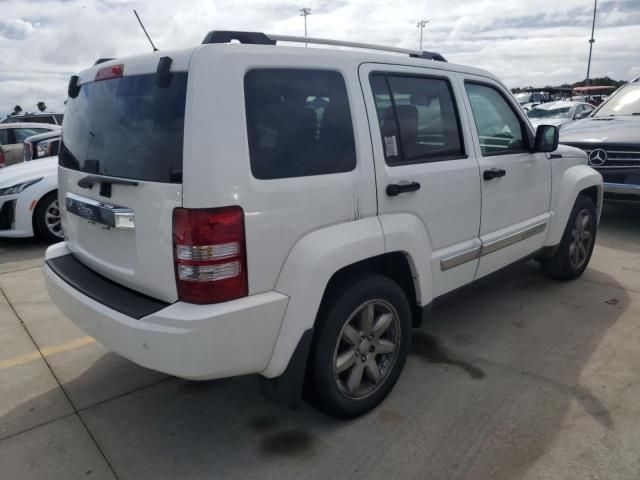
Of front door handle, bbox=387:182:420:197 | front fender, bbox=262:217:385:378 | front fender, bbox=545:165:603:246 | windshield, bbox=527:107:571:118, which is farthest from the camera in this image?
windshield, bbox=527:107:571:118

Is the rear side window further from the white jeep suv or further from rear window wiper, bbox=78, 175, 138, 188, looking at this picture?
rear window wiper, bbox=78, 175, 138, 188

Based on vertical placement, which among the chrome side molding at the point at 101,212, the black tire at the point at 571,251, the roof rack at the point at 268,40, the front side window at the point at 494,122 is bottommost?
the black tire at the point at 571,251

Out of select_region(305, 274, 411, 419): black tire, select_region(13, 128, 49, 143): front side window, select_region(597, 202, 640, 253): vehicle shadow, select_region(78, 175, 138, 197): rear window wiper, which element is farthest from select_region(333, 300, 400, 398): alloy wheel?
select_region(13, 128, 49, 143): front side window

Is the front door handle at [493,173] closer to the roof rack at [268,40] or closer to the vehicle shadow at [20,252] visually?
the roof rack at [268,40]

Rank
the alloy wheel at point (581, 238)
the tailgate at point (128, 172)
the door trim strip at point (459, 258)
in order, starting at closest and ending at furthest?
the tailgate at point (128, 172)
the door trim strip at point (459, 258)
the alloy wheel at point (581, 238)

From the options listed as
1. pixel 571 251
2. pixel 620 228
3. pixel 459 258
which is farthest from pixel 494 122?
pixel 620 228

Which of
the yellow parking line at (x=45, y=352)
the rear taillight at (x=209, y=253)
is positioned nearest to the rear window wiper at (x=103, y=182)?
the rear taillight at (x=209, y=253)

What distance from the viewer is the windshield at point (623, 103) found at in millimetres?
7195

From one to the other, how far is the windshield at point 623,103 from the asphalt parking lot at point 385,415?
14.5ft

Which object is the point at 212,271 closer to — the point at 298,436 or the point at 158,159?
the point at 158,159

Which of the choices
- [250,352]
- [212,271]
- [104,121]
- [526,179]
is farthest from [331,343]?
[526,179]

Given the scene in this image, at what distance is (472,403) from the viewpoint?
9.39 ft

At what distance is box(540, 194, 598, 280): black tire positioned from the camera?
4.50 meters

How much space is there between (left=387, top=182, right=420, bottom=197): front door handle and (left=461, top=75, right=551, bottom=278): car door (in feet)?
2.56
